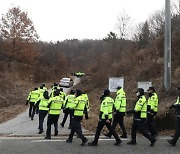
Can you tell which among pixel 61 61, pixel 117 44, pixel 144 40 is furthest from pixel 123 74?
pixel 61 61

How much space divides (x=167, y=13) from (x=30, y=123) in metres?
9.15

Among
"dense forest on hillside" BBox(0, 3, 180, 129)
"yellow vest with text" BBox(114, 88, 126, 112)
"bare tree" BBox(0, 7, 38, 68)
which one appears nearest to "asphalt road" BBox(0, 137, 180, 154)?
"yellow vest with text" BBox(114, 88, 126, 112)

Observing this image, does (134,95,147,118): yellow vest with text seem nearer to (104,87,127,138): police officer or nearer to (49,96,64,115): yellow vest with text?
(104,87,127,138): police officer

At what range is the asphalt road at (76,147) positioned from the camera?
33.4 ft

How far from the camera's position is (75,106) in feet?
37.7

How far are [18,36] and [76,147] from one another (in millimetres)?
40841

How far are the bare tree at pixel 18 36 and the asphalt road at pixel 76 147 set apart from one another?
38.9m

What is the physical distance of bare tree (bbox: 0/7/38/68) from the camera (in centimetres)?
4881

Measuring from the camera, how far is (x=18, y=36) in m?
49.3

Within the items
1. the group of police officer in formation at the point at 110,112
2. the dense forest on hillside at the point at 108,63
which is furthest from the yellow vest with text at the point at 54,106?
the dense forest on hillside at the point at 108,63

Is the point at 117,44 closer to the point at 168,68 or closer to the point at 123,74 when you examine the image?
the point at 123,74

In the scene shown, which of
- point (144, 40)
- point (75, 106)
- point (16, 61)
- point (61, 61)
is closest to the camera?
point (75, 106)

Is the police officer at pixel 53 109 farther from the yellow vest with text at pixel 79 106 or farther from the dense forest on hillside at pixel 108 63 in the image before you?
the dense forest on hillside at pixel 108 63

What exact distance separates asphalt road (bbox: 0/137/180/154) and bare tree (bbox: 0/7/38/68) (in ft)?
128
